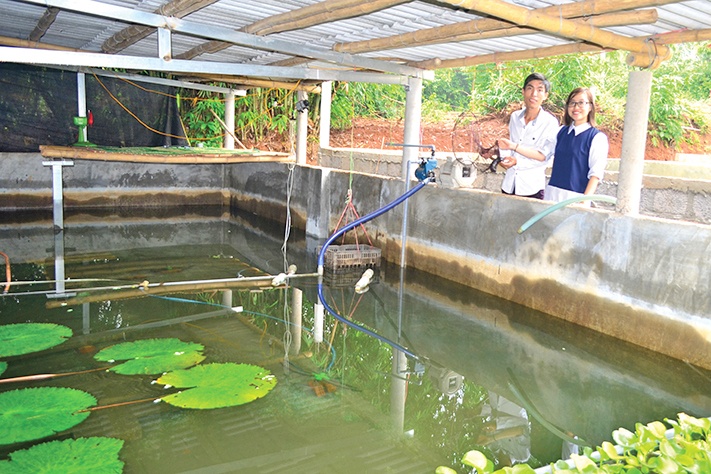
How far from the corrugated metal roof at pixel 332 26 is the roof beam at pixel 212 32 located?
0.04 ft

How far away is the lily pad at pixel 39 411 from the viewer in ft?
9.77

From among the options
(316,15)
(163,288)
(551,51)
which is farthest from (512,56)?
(163,288)

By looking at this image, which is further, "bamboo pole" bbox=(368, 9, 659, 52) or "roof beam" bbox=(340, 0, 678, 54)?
"bamboo pole" bbox=(368, 9, 659, 52)

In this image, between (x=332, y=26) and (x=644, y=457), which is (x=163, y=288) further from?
(x=644, y=457)

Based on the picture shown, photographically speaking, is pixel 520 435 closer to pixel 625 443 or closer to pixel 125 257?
pixel 625 443

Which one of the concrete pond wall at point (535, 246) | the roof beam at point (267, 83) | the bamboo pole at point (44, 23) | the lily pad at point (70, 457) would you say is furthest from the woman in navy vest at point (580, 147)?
the roof beam at point (267, 83)

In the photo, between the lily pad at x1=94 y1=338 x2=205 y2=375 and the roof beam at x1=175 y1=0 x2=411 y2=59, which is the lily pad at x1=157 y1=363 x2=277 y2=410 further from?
the roof beam at x1=175 y1=0 x2=411 y2=59

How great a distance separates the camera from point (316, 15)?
4.61 metres

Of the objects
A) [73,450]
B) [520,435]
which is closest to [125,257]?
[73,450]

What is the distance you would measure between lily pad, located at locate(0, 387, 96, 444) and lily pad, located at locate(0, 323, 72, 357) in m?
0.70

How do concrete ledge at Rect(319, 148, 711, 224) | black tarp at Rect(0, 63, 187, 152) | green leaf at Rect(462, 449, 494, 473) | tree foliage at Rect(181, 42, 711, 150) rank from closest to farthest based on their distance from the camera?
green leaf at Rect(462, 449, 494, 473)
concrete ledge at Rect(319, 148, 711, 224)
black tarp at Rect(0, 63, 187, 152)
tree foliage at Rect(181, 42, 711, 150)

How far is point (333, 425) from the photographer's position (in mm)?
3248

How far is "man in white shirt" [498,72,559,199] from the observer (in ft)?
15.5

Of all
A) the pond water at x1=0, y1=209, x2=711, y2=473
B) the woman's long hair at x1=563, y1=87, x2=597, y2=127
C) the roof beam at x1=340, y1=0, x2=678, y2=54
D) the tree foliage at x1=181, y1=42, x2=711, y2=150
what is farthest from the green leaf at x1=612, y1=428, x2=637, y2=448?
the tree foliage at x1=181, y1=42, x2=711, y2=150
